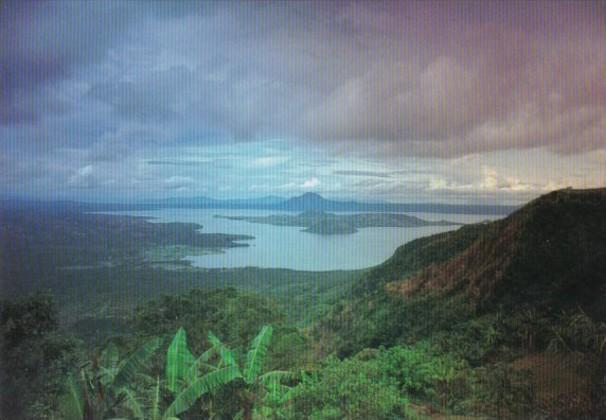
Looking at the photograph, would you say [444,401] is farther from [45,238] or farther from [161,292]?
[45,238]

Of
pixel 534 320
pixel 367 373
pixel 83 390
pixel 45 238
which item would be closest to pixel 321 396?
pixel 367 373

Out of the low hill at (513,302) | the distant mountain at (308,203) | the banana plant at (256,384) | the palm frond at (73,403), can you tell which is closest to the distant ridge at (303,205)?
the distant mountain at (308,203)

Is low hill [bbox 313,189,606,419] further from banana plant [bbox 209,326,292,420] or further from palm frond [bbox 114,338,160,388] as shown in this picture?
palm frond [bbox 114,338,160,388]

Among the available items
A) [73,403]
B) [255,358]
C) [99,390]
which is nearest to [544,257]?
[255,358]

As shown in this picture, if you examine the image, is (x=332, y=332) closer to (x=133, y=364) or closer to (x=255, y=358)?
(x=255, y=358)

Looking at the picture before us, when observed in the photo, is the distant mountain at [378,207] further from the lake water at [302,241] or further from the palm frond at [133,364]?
the palm frond at [133,364]

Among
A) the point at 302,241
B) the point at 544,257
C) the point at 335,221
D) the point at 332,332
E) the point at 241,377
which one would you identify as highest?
the point at 335,221
